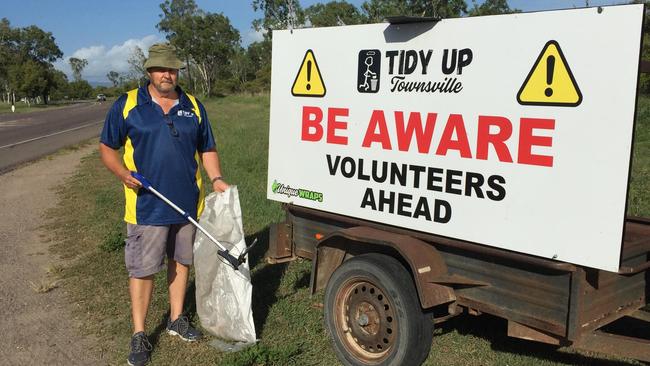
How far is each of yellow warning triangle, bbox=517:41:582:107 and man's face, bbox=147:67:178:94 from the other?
2316 mm

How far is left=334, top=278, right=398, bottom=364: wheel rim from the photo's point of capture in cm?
372

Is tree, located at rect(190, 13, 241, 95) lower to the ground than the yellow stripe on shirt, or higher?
higher

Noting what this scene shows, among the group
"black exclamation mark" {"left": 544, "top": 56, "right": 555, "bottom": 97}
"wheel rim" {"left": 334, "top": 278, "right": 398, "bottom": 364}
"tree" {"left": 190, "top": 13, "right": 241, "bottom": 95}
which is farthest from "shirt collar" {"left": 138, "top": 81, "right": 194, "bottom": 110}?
"tree" {"left": 190, "top": 13, "right": 241, "bottom": 95}

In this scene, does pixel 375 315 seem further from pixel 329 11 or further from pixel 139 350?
pixel 329 11

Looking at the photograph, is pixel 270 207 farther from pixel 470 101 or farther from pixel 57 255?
pixel 470 101

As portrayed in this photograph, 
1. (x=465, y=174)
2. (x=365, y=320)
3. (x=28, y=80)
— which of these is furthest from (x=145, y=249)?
(x=28, y=80)

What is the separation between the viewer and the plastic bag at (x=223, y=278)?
4.20 m

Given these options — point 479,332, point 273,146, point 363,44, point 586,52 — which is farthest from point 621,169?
point 273,146

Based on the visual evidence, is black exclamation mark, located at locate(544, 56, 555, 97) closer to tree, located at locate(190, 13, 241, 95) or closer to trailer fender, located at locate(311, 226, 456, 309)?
trailer fender, located at locate(311, 226, 456, 309)

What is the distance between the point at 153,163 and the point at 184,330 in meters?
1.28

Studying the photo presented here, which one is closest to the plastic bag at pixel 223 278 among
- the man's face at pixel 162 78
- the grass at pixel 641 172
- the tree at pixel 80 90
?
the man's face at pixel 162 78

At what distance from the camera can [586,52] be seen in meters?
2.86

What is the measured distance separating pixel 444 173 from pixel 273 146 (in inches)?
62.2

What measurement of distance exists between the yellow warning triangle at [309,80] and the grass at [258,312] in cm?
153
